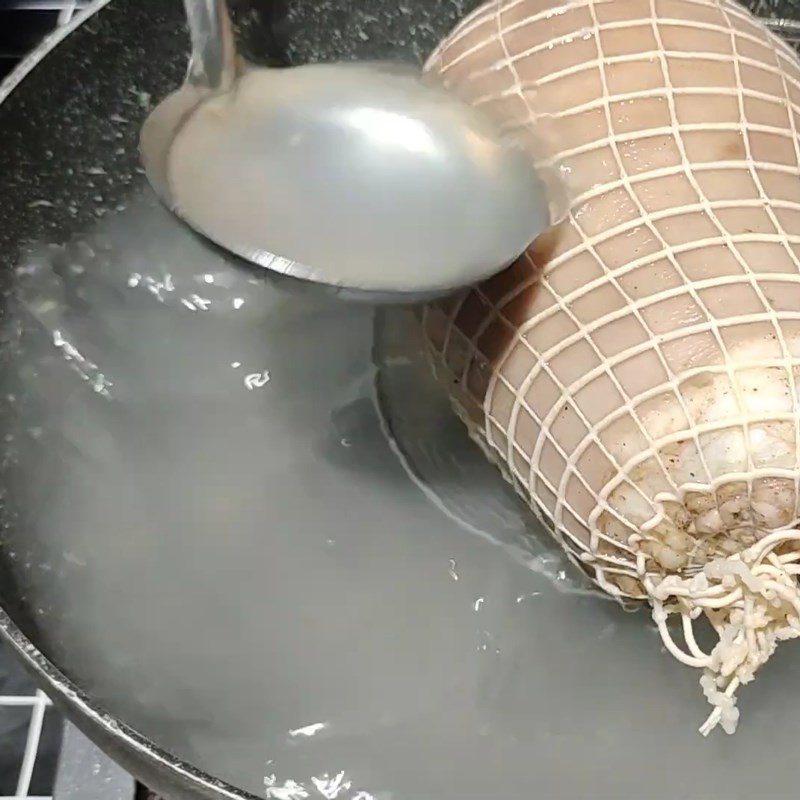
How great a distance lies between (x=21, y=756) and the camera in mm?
600

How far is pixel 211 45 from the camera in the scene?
616mm

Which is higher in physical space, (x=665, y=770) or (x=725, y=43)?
Answer: (x=725, y=43)

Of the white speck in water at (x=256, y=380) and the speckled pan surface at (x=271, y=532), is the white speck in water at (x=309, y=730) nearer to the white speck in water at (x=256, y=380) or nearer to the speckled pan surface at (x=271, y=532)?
the speckled pan surface at (x=271, y=532)

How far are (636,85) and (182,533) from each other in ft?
1.16

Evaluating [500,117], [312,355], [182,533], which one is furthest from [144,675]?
[500,117]

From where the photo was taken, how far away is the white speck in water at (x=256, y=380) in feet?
2.33

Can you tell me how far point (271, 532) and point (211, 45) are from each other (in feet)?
0.92

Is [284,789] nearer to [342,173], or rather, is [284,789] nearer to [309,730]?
[309,730]

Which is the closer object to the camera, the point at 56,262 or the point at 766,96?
the point at 766,96

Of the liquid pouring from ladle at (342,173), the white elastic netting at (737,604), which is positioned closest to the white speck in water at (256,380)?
the liquid pouring from ladle at (342,173)

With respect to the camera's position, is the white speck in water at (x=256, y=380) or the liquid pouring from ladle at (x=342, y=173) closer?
the liquid pouring from ladle at (x=342, y=173)

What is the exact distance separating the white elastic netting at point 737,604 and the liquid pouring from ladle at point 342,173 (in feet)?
0.59

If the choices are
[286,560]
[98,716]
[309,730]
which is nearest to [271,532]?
[286,560]

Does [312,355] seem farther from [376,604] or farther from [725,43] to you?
[725,43]
